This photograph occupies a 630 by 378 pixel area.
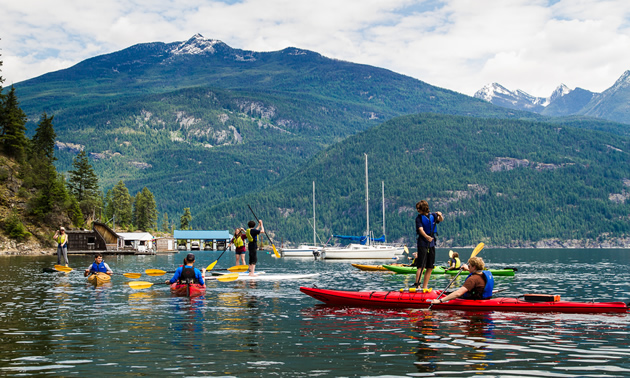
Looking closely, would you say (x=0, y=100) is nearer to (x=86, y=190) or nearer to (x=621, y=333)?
(x=86, y=190)

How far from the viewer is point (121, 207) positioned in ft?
514

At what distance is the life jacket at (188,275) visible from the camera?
25969mm

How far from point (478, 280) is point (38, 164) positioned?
88.7 metres

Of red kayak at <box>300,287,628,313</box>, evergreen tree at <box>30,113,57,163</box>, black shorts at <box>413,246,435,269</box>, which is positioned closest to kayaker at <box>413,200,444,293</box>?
black shorts at <box>413,246,435,269</box>

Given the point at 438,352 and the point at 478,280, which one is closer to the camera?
the point at 438,352

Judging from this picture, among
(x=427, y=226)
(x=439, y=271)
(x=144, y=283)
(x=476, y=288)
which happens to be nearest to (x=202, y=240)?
(x=439, y=271)

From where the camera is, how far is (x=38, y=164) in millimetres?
94312

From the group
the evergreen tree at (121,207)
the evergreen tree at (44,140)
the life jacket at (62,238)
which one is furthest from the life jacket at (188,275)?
the evergreen tree at (121,207)

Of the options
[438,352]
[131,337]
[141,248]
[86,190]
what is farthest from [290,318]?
[86,190]

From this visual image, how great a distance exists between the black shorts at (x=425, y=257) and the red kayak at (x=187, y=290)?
9513 millimetres

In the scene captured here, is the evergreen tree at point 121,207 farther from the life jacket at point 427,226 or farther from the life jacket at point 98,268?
the life jacket at point 427,226

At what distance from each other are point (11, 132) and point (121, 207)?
6845cm

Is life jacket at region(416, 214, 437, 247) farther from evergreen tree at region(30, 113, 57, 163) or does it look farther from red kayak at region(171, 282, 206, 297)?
evergreen tree at region(30, 113, 57, 163)

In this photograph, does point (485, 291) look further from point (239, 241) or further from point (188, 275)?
point (239, 241)
